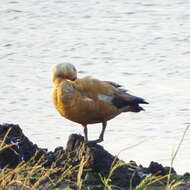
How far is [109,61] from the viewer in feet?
52.1

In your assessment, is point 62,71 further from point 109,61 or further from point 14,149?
point 109,61

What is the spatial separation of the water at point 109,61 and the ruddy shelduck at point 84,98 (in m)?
1.14

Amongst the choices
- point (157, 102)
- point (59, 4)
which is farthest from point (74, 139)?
point (59, 4)

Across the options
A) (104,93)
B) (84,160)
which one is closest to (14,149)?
(84,160)

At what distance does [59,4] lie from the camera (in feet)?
64.3

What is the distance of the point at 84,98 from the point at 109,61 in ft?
18.9

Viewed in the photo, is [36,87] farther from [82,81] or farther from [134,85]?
[82,81]

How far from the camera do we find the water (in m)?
12.5

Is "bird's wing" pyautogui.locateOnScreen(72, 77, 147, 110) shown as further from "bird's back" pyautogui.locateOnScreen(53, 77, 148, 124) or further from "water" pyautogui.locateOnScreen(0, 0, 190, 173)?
"water" pyautogui.locateOnScreen(0, 0, 190, 173)

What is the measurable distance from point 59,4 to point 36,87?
5317 millimetres

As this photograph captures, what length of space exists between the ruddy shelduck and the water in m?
1.14

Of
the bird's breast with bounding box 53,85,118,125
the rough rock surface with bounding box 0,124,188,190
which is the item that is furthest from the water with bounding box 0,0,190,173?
the rough rock surface with bounding box 0,124,188,190

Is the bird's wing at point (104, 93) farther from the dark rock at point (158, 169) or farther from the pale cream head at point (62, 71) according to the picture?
the dark rock at point (158, 169)

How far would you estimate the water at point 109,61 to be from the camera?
12.5m
